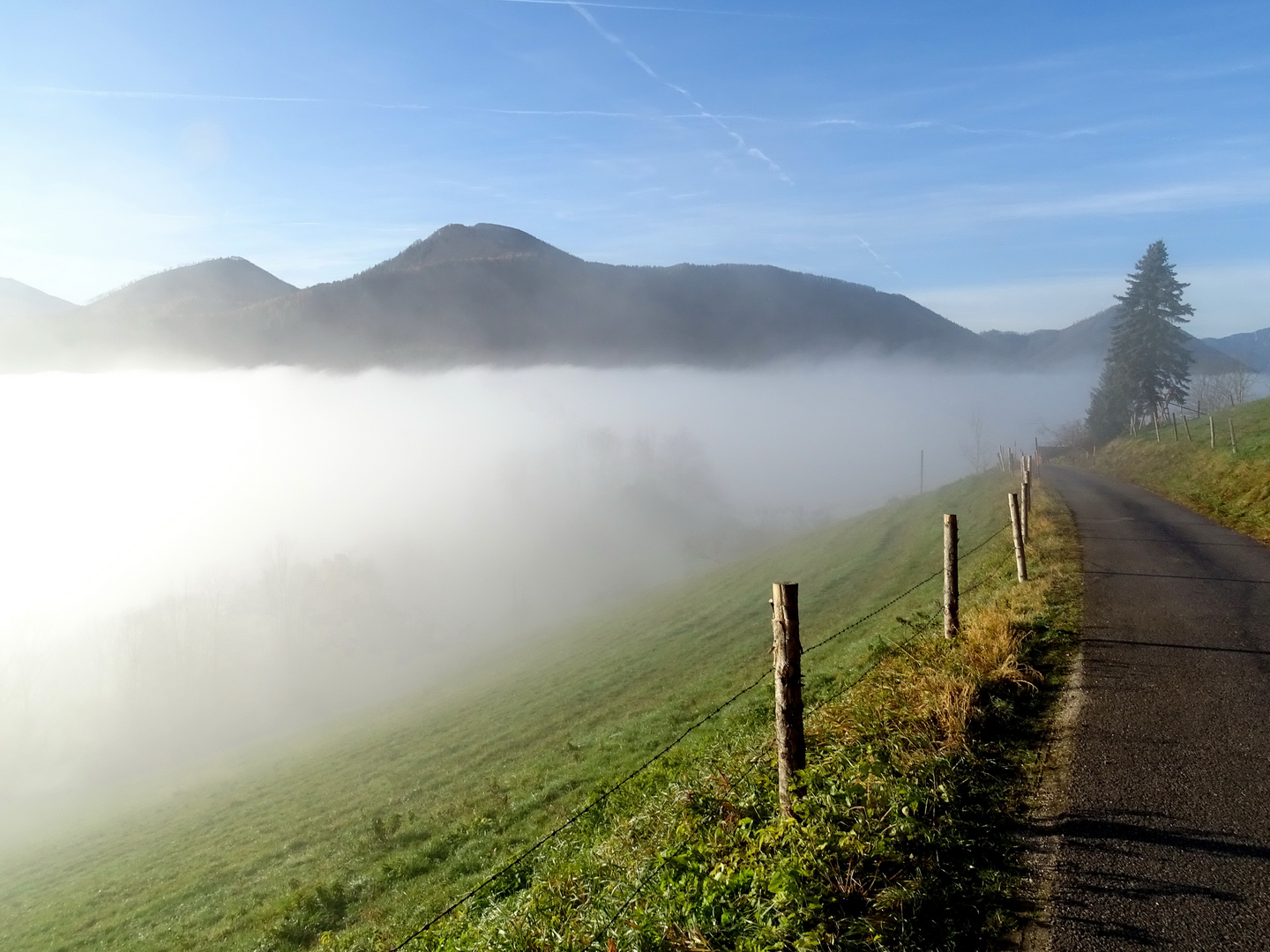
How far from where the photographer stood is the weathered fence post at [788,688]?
8.08 m

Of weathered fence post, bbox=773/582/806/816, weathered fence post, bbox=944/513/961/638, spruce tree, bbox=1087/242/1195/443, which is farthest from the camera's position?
spruce tree, bbox=1087/242/1195/443

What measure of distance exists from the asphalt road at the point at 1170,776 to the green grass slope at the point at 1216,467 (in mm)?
11149

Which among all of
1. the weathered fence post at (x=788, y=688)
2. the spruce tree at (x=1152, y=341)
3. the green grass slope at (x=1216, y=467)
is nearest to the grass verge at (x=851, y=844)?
the weathered fence post at (x=788, y=688)

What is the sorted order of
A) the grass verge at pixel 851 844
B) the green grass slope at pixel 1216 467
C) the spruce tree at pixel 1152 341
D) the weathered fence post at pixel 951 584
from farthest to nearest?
the spruce tree at pixel 1152 341 → the green grass slope at pixel 1216 467 → the weathered fence post at pixel 951 584 → the grass verge at pixel 851 844

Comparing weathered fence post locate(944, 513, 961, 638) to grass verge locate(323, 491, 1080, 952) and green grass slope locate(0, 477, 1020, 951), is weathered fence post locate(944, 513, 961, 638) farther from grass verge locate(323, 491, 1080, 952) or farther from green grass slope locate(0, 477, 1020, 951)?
green grass slope locate(0, 477, 1020, 951)

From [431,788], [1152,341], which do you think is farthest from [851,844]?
[1152,341]

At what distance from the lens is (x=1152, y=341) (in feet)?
247

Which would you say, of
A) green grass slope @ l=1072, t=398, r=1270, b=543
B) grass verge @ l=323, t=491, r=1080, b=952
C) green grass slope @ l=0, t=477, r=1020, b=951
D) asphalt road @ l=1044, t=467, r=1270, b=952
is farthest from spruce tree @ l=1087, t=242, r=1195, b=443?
grass verge @ l=323, t=491, r=1080, b=952

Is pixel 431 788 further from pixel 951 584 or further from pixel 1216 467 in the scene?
pixel 1216 467

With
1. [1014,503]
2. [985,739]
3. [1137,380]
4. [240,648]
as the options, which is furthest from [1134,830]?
[240,648]

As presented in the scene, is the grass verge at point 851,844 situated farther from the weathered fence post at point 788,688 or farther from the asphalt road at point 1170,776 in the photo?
the asphalt road at point 1170,776

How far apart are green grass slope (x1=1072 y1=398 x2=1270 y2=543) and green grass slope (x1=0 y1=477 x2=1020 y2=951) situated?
8095 mm

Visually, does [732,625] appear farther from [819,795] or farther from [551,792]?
[819,795]

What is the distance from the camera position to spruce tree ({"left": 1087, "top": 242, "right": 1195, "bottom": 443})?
74500 mm
